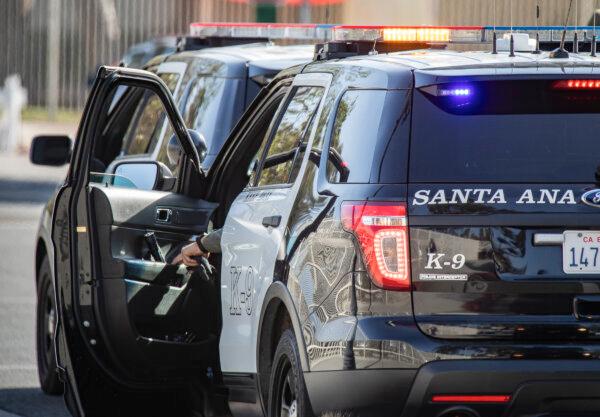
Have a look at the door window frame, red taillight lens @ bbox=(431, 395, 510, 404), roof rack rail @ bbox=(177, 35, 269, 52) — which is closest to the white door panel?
the door window frame

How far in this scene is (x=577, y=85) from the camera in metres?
5.44

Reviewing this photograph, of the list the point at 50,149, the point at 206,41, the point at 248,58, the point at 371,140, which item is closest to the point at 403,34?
the point at 371,140

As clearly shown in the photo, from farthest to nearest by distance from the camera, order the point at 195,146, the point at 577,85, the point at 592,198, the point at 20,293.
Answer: the point at 20,293 < the point at 195,146 < the point at 577,85 < the point at 592,198

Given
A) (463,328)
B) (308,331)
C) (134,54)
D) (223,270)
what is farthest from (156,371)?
(134,54)

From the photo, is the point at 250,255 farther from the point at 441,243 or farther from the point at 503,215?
the point at 503,215

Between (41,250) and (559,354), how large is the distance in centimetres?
475

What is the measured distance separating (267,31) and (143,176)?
2615mm

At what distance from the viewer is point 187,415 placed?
8031mm

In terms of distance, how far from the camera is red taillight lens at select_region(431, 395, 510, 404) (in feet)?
17.1

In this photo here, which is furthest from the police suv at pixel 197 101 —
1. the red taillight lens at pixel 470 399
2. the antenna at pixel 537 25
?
the red taillight lens at pixel 470 399

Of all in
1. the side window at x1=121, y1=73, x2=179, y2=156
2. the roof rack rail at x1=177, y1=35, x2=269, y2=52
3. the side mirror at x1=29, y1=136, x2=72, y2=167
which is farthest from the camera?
the roof rack rail at x1=177, y1=35, x2=269, y2=52

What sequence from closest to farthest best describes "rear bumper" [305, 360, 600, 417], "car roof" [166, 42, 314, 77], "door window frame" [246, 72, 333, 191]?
"rear bumper" [305, 360, 600, 417], "door window frame" [246, 72, 333, 191], "car roof" [166, 42, 314, 77]

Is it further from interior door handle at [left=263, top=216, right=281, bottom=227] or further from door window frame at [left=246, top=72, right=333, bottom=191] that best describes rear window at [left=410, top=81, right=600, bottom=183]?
interior door handle at [left=263, top=216, right=281, bottom=227]

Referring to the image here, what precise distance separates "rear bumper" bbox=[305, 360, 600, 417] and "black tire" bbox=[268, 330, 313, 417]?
397 millimetres
